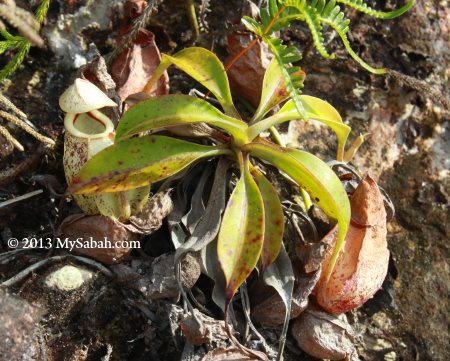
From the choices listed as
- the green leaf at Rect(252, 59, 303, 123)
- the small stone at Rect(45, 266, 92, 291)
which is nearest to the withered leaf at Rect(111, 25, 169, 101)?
the green leaf at Rect(252, 59, 303, 123)

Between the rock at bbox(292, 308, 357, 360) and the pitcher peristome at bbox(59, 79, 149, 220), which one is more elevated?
the pitcher peristome at bbox(59, 79, 149, 220)

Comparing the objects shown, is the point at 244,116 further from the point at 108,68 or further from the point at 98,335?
the point at 98,335

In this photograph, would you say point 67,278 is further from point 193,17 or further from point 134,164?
point 193,17

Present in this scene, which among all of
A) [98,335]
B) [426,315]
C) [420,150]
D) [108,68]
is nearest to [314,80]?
[420,150]

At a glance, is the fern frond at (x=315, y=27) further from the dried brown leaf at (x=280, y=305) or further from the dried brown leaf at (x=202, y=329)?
the dried brown leaf at (x=202, y=329)

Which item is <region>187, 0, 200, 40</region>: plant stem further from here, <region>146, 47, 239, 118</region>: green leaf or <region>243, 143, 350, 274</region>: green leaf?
<region>243, 143, 350, 274</region>: green leaf

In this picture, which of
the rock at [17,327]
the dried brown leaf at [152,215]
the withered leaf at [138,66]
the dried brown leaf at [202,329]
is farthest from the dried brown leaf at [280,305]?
the withered leaf at [138,66]
